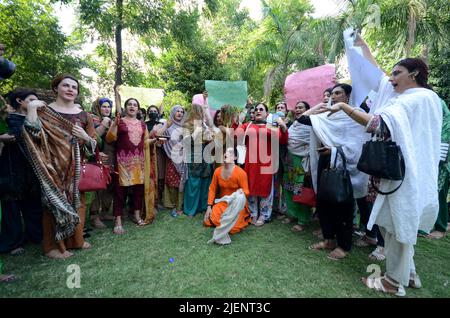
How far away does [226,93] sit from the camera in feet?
14.8

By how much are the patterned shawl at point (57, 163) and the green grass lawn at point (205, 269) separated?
0.52 metres

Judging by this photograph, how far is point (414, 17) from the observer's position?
8.34 meters

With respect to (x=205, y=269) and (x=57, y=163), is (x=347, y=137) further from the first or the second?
(x=57, y=163)

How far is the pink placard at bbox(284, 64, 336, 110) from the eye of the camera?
419 centimetres

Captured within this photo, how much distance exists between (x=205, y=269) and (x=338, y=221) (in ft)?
5.28

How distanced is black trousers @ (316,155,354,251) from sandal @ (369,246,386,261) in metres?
0.26

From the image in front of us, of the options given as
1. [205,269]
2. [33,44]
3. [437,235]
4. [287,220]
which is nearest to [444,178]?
[437,235]

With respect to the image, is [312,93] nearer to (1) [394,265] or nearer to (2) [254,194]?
(2) [254,194]

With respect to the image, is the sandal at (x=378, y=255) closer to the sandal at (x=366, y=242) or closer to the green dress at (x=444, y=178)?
the sandal at (x=366, y=242)

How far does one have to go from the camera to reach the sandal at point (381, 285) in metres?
2.35

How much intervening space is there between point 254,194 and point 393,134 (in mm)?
2322

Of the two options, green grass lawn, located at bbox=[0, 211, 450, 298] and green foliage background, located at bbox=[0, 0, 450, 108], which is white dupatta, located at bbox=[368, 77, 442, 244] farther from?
green foliage background, located at bbox=[0, 0, 450, 108]

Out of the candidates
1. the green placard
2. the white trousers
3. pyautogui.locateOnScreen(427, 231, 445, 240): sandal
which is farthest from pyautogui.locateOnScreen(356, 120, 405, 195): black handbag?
the green placard

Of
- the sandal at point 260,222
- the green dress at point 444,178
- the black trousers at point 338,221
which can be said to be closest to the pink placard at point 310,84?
the black trousers at point 338,221
